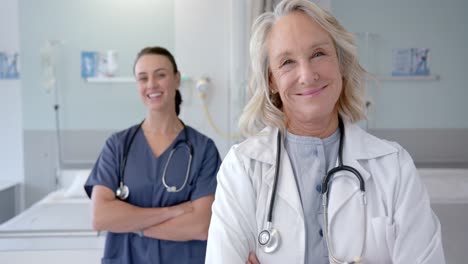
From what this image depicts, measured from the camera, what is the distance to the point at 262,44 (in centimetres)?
106

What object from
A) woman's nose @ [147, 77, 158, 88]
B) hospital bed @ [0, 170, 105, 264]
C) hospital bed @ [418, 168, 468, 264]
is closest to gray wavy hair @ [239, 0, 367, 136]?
woman's nose @ [147, 77, 158, 88]

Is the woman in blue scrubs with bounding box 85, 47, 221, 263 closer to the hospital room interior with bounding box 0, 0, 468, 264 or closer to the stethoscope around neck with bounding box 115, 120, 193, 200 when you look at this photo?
the stethoscope around neck with bounding box 115, 120, 193, 200

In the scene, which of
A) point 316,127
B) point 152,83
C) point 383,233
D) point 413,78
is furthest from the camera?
point 413,78

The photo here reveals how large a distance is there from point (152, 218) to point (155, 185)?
134mm

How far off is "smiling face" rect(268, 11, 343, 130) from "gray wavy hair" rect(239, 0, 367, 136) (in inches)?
0.9

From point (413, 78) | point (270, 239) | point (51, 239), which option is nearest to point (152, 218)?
point (270, 239)

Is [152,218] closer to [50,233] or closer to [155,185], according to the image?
[155,185]

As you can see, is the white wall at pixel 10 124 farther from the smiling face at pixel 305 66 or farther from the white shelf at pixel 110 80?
the smiling face at pixel 305 66

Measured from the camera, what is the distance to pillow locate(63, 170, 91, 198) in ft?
8.79

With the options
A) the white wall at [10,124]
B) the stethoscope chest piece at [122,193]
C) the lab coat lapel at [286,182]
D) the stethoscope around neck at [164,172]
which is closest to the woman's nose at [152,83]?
the stethoscope around neck at [164,172]

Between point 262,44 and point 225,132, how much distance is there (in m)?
1.87

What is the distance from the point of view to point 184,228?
1.49m

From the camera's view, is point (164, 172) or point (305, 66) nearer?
point (305, 66)

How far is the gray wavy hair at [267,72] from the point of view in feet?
3.30
